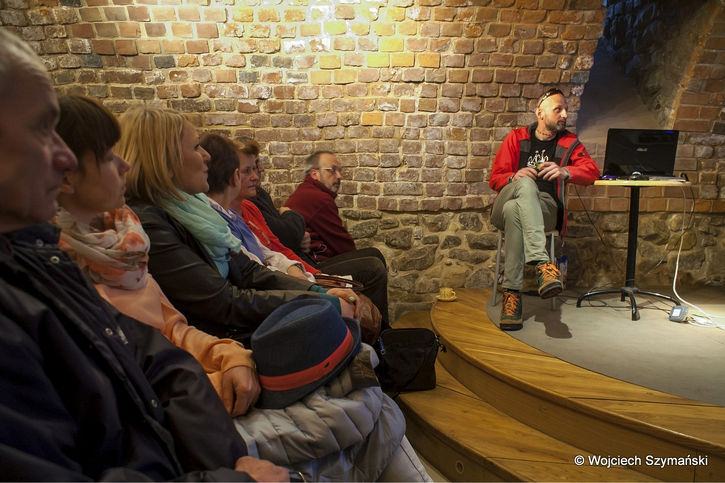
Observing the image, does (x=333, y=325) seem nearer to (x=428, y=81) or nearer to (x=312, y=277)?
(x=312, y=277)

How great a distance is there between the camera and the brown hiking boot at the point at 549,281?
2.54m

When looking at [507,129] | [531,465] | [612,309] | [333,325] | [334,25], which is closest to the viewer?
[333,325]

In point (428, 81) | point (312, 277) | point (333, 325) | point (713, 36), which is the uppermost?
point (713, 36)

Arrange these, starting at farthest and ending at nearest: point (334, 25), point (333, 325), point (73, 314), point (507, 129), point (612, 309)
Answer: point (507, 129), point (334, 25), point (612, 309), point (333, 325), point (73, 314)

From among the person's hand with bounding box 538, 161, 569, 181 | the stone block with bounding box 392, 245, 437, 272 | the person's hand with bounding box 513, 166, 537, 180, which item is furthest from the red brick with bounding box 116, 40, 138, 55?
the person's hand with bounding box 538, 161, 569, 181

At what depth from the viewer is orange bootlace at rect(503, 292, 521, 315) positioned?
2760 mm

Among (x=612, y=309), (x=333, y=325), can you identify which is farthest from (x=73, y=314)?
(x=612, y=309)

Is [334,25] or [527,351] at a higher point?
[334,25]

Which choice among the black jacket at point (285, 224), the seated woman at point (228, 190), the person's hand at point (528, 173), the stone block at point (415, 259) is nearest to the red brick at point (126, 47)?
the black jacket at point (285, 224)

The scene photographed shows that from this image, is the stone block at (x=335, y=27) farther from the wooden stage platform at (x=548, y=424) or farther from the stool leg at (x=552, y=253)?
the wooden stage platform at (x=548, y=424)

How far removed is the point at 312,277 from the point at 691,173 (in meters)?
3.16

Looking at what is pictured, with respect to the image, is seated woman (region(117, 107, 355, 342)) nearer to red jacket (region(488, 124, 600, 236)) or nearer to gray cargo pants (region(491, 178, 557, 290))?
gray cargo pants (region(491, 178, 557, 290))

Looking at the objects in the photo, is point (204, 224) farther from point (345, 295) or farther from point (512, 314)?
point (512, 314)

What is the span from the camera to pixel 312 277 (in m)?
2.34
